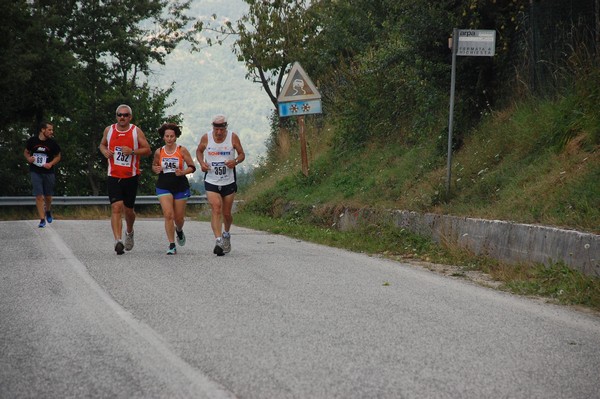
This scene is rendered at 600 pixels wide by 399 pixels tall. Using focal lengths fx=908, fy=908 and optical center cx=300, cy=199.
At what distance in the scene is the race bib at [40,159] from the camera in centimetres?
1802

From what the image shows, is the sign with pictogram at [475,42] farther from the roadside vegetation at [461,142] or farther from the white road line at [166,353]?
the white road line at [166,353]

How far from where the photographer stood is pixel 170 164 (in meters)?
12.6

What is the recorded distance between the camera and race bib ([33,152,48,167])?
59.1ft

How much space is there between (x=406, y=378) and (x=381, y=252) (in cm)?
817

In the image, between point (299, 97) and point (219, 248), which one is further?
point (299, 97)

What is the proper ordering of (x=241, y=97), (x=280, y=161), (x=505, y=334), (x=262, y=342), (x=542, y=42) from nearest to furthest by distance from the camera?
(x=262, y=342) < (x=505, y=334) < (x=542, y=42) < (x=280, y=161) < (x=241, y=97)

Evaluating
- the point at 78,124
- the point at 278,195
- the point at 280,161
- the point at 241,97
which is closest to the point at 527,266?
the point at 278,195

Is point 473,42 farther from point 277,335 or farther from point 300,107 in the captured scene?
point 277,335

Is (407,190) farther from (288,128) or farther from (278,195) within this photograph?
(288,128)

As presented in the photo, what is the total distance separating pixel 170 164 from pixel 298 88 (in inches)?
310

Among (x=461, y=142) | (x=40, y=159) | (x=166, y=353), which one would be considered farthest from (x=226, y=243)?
(x=40, y=159)

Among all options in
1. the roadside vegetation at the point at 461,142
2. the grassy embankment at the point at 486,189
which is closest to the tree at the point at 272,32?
the roadside vegetation at the point at 461,142

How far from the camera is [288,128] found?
30969 millimetres

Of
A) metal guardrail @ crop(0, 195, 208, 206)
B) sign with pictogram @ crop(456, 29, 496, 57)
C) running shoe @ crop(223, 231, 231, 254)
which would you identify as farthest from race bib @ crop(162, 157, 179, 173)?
metal guardrail @ crop(0, 195, 208, 206)
